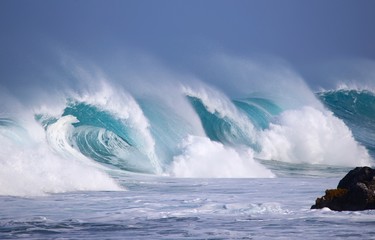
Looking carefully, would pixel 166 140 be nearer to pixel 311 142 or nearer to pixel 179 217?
pixel 311 142

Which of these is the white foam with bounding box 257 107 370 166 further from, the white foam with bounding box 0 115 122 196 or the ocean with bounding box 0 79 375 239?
the white foam with bounding box 0 115 122 196

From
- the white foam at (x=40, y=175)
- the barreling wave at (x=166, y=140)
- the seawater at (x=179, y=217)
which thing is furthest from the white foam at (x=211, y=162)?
the seawater at (x=179, y=217)

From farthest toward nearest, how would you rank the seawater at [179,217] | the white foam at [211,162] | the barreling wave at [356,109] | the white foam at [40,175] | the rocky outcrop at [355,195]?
the barreling wave at [356,109]
the white foam at [211,162]
the white foam at [40,175]
the rocky outcrop at [355,195]
the seawater at [179,217]

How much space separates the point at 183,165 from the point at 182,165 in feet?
0.13

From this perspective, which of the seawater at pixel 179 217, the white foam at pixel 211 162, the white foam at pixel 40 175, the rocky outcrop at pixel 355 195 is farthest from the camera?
the white foam at pixel 211 162

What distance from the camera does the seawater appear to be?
8281mm

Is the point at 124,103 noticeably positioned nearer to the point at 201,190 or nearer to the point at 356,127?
the point at 201,190

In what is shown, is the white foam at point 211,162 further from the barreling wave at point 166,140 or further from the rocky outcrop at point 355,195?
the rocky outcrop at point 355,195

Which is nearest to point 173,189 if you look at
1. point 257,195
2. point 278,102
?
point 257,195

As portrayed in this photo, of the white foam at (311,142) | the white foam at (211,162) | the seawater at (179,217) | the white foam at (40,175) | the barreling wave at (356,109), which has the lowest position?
the seawater at (179,217)

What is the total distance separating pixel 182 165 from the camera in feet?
74.7

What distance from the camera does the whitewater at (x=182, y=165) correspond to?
9109 mm

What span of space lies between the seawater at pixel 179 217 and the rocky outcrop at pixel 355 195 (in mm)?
276

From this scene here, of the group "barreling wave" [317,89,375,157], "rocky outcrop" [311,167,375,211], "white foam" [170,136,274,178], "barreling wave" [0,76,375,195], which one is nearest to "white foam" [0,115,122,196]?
"barreling wave" [0,76,375,195]
